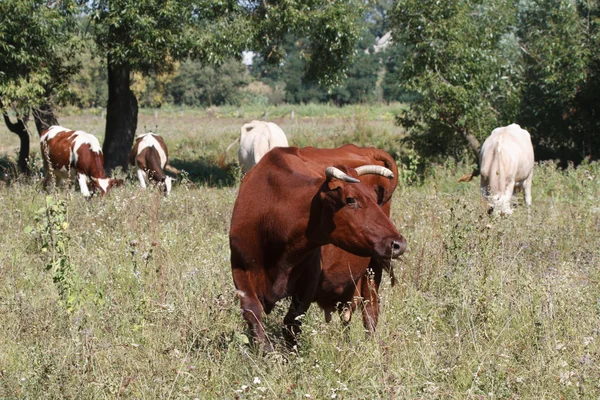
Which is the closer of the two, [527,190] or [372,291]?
[372,291]

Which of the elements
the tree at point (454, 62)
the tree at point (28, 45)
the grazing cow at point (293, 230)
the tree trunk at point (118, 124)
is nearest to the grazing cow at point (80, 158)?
the tree at point (28, 45)

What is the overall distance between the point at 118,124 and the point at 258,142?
6.39 metres

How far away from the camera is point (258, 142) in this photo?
49.5 feet

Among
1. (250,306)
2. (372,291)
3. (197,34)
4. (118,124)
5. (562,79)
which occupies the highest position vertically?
(197,34)

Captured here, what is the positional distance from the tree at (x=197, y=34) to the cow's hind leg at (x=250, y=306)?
11.7 m

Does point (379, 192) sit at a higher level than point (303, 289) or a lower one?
higher

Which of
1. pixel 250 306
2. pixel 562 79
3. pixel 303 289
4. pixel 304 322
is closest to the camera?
pixel 250 306

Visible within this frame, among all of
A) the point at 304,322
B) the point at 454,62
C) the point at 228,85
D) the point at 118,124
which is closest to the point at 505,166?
the point at 304,322

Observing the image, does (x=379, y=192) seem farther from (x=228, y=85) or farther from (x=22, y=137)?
(x=228, y=85)

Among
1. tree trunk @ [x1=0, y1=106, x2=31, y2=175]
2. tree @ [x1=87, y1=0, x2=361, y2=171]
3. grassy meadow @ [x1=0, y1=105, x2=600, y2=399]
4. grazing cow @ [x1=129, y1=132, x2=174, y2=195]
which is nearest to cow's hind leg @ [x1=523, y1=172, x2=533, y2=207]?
grassy meadow @ [x1=0, y1=105, x2=600, y2=399]

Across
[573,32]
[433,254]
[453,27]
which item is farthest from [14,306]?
[573,32]

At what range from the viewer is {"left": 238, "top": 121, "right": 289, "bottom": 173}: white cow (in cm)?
1495

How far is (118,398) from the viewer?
157 inches

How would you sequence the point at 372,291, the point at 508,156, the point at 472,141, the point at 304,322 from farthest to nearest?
1. the point at 472,141
2. the point at 508,156
3. the point at 372,291
4. the point at 304,322
